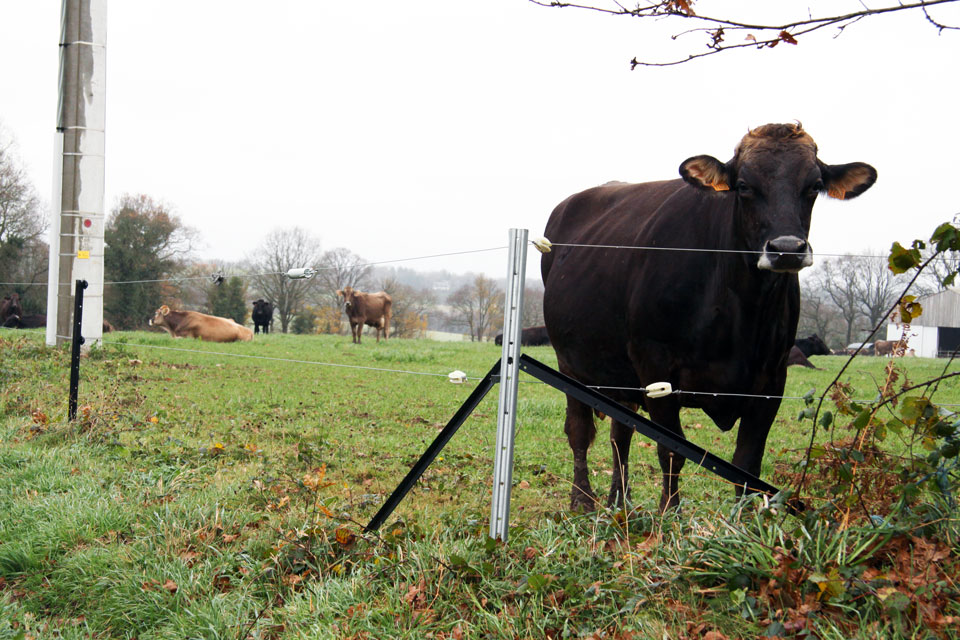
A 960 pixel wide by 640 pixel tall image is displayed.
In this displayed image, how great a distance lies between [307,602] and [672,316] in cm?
242

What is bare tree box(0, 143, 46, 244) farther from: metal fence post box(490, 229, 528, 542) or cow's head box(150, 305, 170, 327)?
metal fence post box(490, 229, 528, 542)

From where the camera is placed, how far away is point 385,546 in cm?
357

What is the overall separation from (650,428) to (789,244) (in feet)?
3.32

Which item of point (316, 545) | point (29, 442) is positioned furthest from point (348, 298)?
point (316, 545)

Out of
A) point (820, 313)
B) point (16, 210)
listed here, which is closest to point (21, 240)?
point (16, 210)

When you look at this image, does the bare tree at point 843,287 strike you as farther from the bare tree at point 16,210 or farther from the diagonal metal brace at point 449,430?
the bare tree at point 16,210

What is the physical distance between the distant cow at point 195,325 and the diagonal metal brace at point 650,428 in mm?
18464

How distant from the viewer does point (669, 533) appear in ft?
10.8

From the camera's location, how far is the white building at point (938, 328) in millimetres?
4609

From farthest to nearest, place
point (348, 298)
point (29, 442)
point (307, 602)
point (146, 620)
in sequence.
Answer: point (348, 298)
point (29, 442)
point (146, 620)
point (307, 602)

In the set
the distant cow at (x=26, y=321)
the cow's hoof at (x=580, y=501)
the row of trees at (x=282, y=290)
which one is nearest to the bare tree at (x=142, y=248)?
the row of trees at (x=282, y=290)

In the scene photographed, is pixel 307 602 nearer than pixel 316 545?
Yes

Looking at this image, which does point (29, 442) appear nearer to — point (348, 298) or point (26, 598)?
point (26, 598)

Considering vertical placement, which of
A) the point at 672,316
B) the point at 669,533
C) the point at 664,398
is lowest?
the point at 669,533
